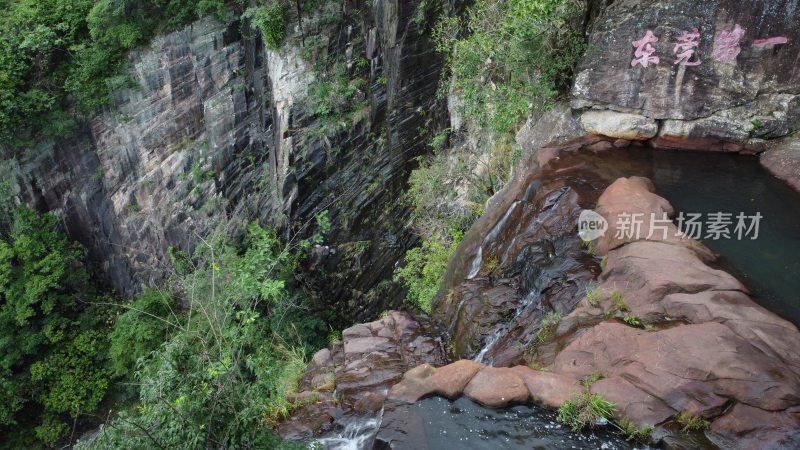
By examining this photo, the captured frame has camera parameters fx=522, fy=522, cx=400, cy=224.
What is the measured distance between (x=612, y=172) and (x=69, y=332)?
13.8 metres

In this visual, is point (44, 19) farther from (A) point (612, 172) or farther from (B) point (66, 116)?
(A) point (612, 172)

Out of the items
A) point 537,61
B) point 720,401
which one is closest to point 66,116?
point 537,61

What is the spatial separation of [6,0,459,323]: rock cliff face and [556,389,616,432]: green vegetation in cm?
825

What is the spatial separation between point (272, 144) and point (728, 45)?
9.25 meters

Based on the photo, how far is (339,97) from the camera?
1186 centimetres

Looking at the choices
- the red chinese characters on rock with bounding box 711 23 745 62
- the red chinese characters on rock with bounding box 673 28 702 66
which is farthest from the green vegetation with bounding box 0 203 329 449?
the red chinese characters on rock with bounding box 711 23 745 62

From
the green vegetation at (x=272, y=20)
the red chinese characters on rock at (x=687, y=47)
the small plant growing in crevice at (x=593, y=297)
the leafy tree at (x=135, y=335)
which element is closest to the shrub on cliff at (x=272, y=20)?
the green vegetation at (x=272, y=20)

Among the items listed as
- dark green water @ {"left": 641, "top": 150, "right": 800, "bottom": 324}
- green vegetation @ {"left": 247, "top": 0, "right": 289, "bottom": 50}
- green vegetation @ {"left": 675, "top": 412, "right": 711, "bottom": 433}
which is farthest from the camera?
green vegetation @ {"left": 247, "top": 0, "right": 289, "bottom": 50}

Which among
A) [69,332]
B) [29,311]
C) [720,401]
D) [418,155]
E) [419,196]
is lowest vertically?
[69,332]

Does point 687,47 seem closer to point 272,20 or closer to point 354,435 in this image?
point 354,435

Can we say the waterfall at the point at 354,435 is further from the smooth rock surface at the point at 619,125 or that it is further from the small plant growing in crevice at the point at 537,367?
the smooth rock surface at the point at 619,125

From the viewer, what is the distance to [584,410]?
4.30 meters

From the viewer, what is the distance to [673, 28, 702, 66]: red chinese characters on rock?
7.15 m

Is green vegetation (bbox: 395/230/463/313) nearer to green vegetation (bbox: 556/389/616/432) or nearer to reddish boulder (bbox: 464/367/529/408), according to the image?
reddish boulder (bbox: 464/367/529/408)
